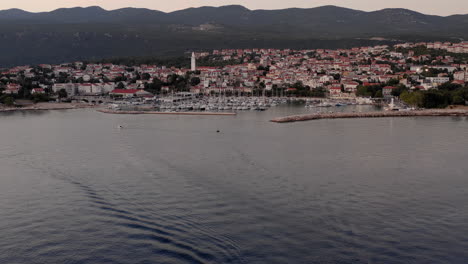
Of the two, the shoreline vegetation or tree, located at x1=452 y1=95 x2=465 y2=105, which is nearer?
the shoreline vegetation

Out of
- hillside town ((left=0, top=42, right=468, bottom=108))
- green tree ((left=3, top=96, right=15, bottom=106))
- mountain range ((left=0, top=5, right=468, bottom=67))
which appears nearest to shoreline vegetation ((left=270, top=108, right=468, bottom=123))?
hillside town ((left=0, top=42, right=468, bottom=108))

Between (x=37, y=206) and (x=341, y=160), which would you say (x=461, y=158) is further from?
(x=37, y=206)

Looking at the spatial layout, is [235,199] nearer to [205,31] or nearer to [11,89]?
[11,89]

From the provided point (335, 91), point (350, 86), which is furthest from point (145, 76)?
point (350, 86)

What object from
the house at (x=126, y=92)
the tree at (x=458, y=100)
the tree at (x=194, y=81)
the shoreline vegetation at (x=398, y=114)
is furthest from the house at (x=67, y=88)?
the tree at (x=458, y=100)

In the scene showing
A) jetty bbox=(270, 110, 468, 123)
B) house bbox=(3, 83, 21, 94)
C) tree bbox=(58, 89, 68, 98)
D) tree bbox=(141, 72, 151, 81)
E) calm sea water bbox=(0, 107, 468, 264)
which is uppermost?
tree bbox=(141, 72, 151, 81)

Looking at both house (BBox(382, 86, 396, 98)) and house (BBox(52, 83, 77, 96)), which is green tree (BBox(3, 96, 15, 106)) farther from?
house (BBox(382, 86, 396, 98))
